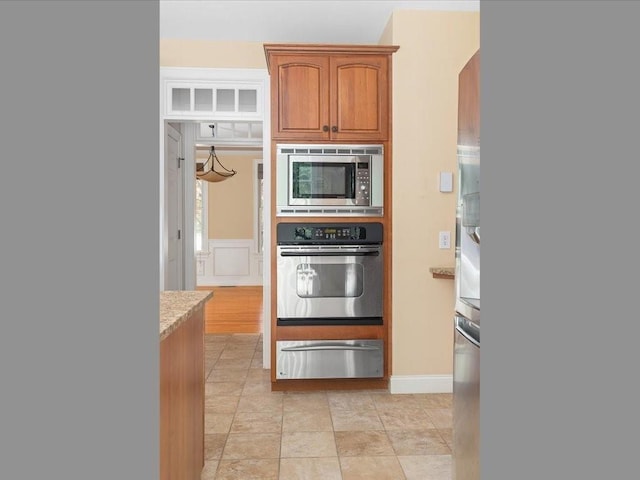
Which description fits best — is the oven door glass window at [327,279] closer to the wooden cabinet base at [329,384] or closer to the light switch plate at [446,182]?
the wooden cabinet base at [329,384]

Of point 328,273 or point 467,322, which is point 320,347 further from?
point 467,322

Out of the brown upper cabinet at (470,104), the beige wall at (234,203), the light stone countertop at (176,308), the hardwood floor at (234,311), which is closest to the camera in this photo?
the light stone countertop at (176,308)

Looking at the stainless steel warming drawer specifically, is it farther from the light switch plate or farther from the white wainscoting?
the white wainscoting

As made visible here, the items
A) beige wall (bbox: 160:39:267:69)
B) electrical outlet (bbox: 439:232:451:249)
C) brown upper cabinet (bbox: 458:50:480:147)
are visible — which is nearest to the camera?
brown upper cabinet (bbox: 458:50:480:147)

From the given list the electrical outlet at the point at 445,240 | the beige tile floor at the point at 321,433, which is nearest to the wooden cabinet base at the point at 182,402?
the beige tile floor at the point at 321,433

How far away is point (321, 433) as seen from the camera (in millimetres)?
2797

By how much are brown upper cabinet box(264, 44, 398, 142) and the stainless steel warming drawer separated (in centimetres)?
145

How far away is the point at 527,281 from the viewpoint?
0.71 metres

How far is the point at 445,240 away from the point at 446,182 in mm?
417

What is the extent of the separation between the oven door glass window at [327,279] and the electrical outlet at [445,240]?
24.2 inches

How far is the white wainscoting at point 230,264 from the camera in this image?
9.92 meters

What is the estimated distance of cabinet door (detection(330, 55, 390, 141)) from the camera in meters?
3.47

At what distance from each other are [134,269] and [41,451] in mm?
241

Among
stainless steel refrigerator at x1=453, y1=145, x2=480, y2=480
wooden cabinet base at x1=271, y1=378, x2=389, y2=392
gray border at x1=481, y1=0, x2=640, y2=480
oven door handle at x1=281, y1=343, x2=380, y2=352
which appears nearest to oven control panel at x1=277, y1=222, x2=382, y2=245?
oven door handle at x1=281, y1=343, x2=380, y2=352
